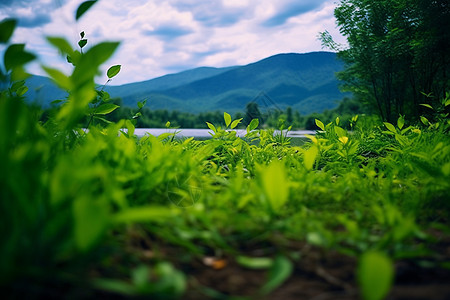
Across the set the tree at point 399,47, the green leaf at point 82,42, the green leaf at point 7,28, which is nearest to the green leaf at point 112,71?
the green leaf at point 82,42

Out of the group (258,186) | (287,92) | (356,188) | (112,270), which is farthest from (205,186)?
(287,92)

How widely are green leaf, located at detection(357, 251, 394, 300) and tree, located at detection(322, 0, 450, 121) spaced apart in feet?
20.6

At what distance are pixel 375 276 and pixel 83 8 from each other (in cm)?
125

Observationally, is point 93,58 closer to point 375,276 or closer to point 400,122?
point 375,276

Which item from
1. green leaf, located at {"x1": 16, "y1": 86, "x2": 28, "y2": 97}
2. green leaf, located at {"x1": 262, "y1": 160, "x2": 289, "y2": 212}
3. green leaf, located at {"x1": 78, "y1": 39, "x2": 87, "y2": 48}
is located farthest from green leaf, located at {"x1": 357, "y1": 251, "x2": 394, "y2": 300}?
green leaf, located at {"x1": 16, "y1": 86, "x2": 28, "y2": 97}

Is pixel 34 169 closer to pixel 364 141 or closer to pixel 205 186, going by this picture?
pixel 205 186

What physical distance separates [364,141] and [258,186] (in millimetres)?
2941

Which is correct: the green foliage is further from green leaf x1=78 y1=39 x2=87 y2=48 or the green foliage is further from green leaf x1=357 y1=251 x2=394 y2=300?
green leaf x1=78 y1=39 x2=87 y2=48

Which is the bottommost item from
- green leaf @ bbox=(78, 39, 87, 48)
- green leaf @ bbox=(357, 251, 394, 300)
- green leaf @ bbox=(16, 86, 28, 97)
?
green leaf @ bbox=(357, 251, 394, 300)

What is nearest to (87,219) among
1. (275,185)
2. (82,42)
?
(275,185)

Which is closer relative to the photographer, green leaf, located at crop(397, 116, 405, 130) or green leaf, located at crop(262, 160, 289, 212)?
green leaf, located at crop(262, 160, 289, 212)

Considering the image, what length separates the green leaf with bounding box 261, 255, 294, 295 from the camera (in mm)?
619

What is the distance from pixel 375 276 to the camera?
59 cm

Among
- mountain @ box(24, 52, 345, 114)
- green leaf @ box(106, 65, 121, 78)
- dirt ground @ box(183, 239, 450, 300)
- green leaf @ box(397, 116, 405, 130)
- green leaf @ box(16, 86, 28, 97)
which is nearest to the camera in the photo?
dirt ground @ box(183, 239, 450, 300)
